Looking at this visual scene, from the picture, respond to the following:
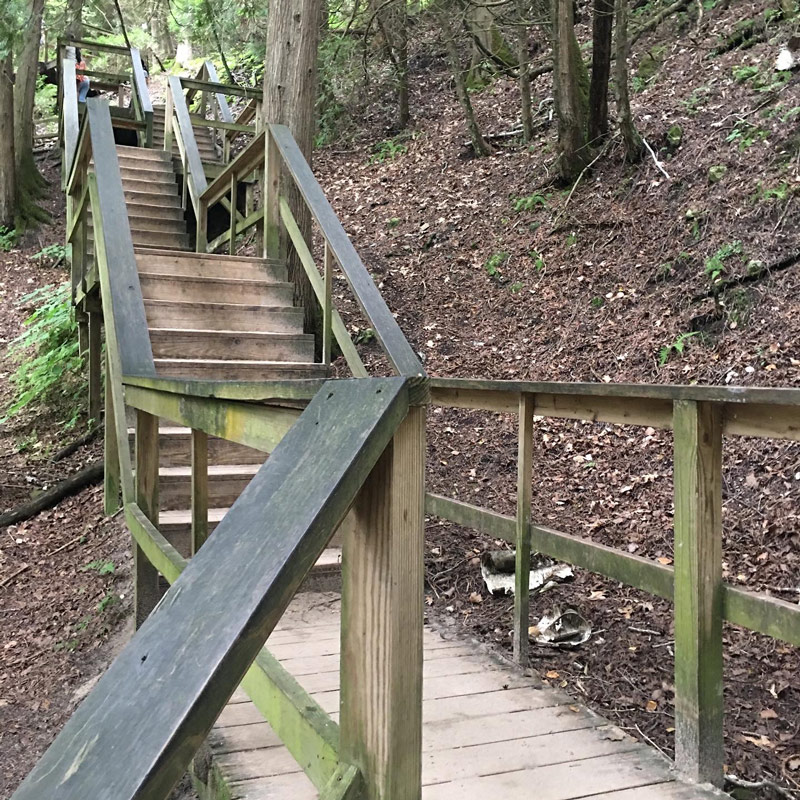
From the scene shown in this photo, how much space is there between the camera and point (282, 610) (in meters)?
0.97

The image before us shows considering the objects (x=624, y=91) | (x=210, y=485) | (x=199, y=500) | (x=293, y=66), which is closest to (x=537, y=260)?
(x=624, y=91)

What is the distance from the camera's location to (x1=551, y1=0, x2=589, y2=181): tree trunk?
7.91 metres

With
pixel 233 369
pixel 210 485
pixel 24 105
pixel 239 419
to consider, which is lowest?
pixel 210 485

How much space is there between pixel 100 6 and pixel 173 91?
310 inches

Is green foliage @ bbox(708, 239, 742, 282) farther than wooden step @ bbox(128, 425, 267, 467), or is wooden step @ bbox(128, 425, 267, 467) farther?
green foliage @ bbox(708, 239, 742, 282)

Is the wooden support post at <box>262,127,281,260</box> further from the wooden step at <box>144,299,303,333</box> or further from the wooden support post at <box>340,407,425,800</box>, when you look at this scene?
the wooden support post at <box>340,407,425,800</box>

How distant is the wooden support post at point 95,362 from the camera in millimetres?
8156

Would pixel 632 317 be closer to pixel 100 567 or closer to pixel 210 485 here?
pixel 210 485

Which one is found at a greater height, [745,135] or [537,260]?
[745,135]

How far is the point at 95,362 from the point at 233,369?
11.9ft

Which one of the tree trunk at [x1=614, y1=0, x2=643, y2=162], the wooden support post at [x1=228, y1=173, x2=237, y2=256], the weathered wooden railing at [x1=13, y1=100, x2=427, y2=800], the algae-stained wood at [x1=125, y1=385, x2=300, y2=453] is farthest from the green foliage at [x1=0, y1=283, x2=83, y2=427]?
the weathered wooden railing at [x1=13, y1=100, x2=427, y2=800]

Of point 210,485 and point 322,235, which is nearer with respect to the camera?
point 210,485

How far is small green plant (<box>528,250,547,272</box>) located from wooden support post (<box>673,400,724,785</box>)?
5.18 meters

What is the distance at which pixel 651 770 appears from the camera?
2424mm
